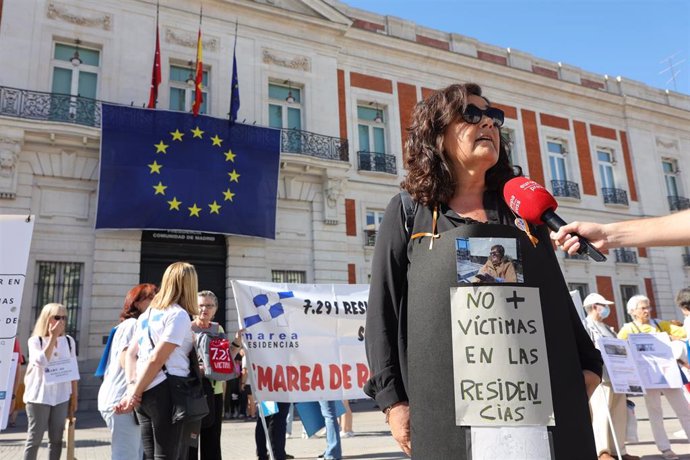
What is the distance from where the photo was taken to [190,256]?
14570 mm

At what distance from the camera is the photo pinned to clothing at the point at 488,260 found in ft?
5.69

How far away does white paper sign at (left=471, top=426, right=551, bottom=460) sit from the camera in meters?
1.58

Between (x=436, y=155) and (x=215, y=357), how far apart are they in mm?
3643

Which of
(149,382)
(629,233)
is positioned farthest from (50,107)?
(629,233)

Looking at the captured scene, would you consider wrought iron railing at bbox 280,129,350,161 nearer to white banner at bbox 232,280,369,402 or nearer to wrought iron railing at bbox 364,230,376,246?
wrought iron railing at bbox 364,230,376,246

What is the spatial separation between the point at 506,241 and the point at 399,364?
59 centimetres

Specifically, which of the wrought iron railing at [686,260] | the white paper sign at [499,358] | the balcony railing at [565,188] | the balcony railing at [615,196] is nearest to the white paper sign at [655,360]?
the white paper sign at [499,358]

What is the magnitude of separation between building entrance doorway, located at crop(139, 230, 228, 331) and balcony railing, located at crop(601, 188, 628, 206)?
1660 centimetres

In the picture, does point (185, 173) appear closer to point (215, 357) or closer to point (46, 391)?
point (46, 391)

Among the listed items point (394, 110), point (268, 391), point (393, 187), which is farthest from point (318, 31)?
point (268, 391)

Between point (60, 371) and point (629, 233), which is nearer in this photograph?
point (629, 233)

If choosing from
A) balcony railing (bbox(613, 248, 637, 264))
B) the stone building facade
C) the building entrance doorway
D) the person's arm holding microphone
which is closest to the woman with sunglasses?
the person's arm holding microphone

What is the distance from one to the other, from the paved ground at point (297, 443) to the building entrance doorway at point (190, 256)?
414 centimetres

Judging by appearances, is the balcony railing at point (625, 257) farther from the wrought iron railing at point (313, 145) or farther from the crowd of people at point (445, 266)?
the crowd of people at point (445, 266)
